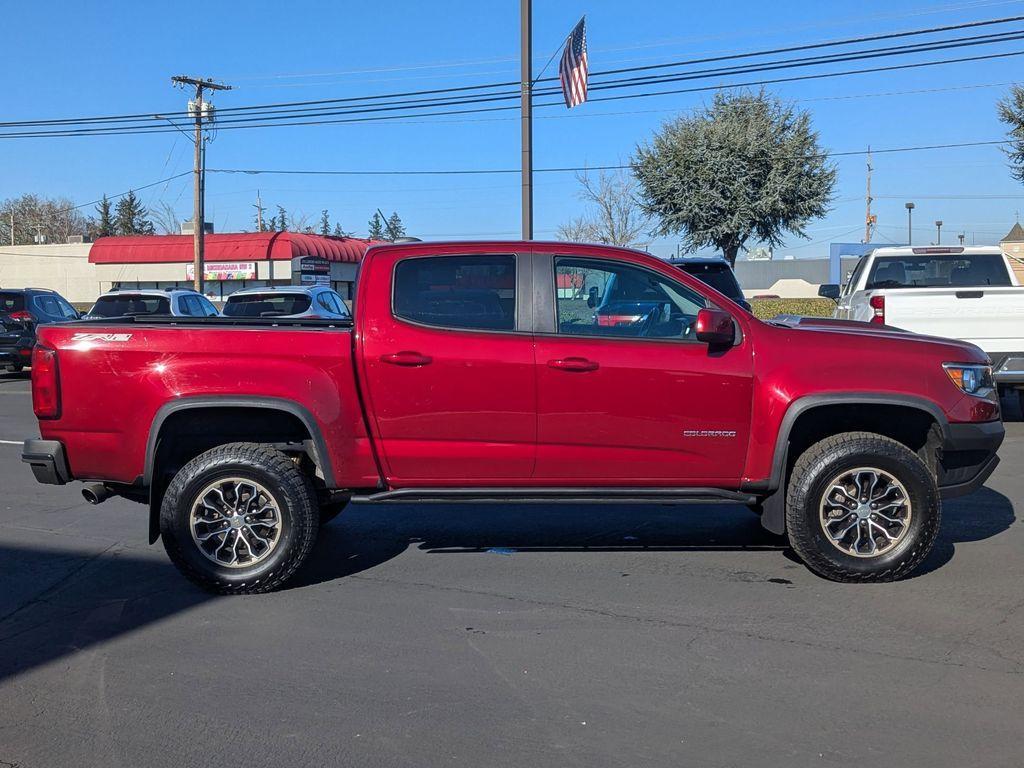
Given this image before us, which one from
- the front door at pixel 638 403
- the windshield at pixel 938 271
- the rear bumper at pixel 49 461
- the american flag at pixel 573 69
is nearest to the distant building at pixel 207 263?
the american flag at pixel 573 69

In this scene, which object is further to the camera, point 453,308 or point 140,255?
point 140,255

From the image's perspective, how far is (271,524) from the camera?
5.80m

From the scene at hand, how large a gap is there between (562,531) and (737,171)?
2615 centimetres

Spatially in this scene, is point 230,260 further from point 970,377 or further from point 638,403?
point 970,377

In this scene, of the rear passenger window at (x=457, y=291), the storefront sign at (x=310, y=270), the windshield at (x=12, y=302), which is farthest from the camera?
the storefront sign at (x=310, y=270)

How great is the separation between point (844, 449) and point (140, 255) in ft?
180

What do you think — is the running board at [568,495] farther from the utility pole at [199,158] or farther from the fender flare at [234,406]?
the utility pole at [199,158]

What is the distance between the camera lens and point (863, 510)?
5.77 m

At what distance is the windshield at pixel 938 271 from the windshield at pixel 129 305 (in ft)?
38.1

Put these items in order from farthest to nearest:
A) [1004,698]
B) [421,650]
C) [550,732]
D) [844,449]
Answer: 1. [844,449]
2. [421,650]
3. [1004,698]
4. [550,732]

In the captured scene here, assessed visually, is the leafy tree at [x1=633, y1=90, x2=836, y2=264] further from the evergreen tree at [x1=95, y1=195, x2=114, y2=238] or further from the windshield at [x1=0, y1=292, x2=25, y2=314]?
the evergreen tree at [x1=95, y1=195, x2=114, y2=238]

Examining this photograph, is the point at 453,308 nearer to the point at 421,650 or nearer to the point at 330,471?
the point at 330,471

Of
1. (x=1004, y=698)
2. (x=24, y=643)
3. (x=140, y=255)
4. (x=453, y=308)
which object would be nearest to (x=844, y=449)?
(x=1004, y=698)

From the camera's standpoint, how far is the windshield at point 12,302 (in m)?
19.9
